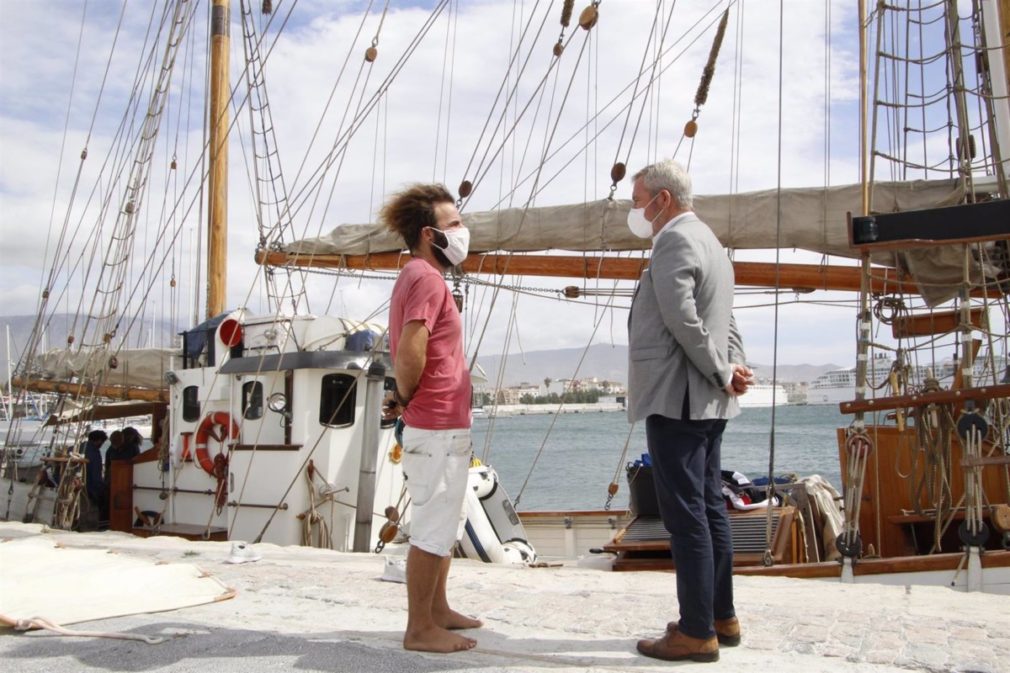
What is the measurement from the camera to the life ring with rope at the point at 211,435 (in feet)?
33.6

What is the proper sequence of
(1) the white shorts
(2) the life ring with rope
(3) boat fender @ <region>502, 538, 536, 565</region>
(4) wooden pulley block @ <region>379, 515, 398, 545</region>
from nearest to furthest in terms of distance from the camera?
(1) the white shorts → (3) boat fender @ <region>502, 538, 536, 565</region> → (4) wooden pulley block @ <region>379, 515, 398, 545</region> → (2) the life ring with rope

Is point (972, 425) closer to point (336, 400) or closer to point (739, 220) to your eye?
point (739, 220)

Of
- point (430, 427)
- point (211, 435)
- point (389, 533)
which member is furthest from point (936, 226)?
point (211, 435)

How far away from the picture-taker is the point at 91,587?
13.5ft

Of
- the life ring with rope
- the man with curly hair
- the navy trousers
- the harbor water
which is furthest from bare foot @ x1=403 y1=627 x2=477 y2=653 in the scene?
the harbor water

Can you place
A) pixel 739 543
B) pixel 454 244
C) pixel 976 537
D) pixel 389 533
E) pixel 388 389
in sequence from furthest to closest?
pixel 388 389, pixel 389 533, pixel 739 543, pixel 976 537, pixel 454 244

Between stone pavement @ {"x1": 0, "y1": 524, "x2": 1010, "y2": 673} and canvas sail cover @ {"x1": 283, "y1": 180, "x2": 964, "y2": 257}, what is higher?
canvas sail cover @ {"x1": 283, "y1": 180, "x2": 964, "y2": 257}

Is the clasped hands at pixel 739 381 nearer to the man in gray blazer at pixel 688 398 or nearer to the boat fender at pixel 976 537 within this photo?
the man in gray blazer at pixel 688 398

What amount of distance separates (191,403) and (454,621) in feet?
27.1

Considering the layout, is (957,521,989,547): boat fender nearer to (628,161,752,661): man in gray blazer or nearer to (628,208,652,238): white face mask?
(628,161,752,661): man in gray blazer

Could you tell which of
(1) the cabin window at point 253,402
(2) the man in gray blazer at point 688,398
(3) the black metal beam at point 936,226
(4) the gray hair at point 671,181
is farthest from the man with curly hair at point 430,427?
(1) the cabin window at point 253,402

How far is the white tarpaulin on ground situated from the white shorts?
1.37 meters

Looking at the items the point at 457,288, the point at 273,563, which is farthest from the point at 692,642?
the point at 457,288

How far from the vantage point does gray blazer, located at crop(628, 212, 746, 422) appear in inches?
117
